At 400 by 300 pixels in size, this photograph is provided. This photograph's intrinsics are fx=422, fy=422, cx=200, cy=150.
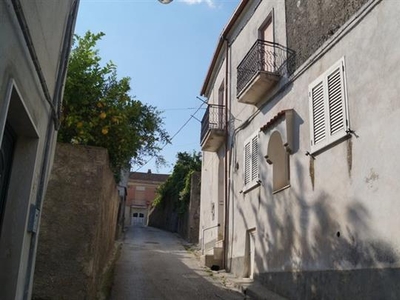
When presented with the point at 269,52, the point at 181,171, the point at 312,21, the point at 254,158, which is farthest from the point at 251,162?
the point at 181,171

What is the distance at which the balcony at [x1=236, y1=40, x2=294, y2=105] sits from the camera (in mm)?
9961

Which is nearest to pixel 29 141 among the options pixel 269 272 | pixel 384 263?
pixel 384 263

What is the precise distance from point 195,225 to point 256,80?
40.2 ft

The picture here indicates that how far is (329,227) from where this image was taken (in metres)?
7.27

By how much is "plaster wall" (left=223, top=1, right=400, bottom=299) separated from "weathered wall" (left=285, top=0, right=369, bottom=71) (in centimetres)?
35

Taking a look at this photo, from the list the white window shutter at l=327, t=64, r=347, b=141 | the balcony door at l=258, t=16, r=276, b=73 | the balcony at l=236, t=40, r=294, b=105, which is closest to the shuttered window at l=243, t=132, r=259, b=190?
the balcony at l=236, t=40, r=294, b=105

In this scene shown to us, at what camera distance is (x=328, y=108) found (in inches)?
301

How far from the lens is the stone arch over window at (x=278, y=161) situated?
Answer: 9578 mm

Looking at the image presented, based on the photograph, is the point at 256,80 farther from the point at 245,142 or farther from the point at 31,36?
the point at 31,36

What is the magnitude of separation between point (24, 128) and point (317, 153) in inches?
212

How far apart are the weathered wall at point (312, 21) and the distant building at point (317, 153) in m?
0.03

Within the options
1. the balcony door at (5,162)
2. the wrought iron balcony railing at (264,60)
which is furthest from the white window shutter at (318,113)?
the balcony door at (5,162)

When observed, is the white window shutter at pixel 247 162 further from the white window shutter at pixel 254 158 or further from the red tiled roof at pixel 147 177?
the red tiled roof at pixel 147 177

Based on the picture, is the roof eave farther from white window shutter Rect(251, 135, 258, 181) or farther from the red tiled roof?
the red tiled roof
